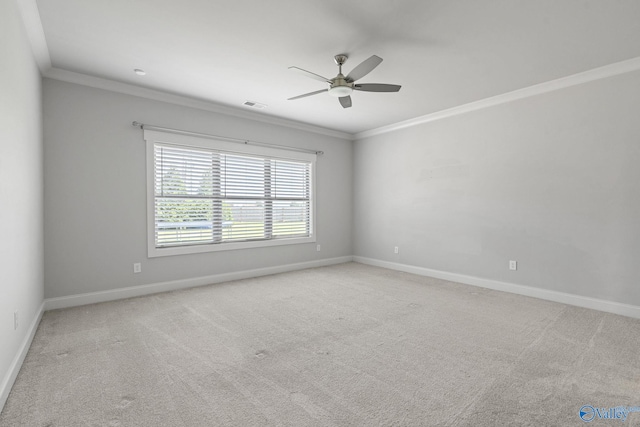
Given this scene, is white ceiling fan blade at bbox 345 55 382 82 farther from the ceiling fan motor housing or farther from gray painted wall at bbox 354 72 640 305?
gray painted wall at bbox 354 72 640 305

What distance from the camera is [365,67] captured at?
8.59 ft

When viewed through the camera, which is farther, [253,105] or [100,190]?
[253,105]

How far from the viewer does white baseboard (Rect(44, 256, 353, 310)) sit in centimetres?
340

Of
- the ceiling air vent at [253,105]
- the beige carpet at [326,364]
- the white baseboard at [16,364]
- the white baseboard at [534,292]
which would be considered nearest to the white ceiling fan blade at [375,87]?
the ceiling air vent at [253,105]

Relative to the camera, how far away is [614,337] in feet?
8.64

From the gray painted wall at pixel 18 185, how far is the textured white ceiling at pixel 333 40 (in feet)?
1.49

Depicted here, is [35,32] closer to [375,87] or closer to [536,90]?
[375,87]

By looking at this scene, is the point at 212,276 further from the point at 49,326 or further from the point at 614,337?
the point at 614,337

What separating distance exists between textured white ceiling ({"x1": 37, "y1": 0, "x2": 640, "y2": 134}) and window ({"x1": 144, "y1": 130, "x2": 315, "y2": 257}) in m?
0.93

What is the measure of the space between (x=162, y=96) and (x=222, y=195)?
5.02 feet

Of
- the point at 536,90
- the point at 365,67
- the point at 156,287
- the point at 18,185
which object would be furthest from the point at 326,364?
the point at 536,90

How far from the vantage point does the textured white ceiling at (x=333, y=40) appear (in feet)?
7.41

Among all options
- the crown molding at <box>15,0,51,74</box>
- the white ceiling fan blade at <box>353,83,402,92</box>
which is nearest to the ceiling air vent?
the white ceiling fan blade at <box>353,83,402,92</box>

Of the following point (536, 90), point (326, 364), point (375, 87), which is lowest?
point (326, 364)
